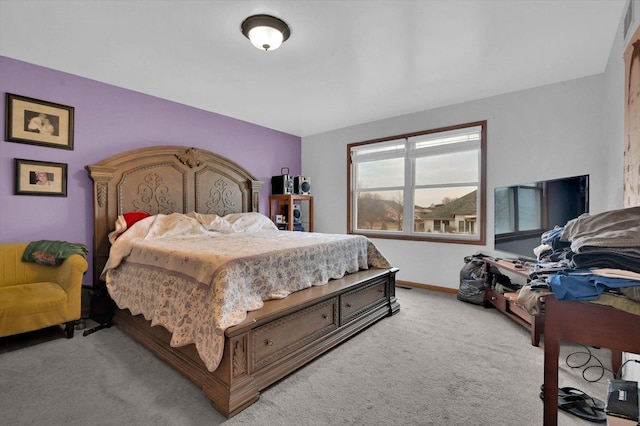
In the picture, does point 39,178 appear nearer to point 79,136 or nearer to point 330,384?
point 79,136

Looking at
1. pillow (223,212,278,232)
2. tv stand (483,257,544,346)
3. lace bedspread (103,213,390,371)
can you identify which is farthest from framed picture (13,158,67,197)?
tv stand (483,257,544,346)

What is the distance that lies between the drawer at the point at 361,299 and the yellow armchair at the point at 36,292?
90.9 inches

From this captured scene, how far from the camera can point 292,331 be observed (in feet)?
6.88

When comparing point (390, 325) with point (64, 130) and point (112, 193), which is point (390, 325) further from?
point (64, 130)

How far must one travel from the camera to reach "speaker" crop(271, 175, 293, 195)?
4945 millimetres

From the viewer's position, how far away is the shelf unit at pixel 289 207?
493cm

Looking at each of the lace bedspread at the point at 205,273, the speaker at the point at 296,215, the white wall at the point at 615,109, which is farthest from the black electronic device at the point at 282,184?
the white wall at the point at 615,109

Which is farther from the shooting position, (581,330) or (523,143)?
(523,143)

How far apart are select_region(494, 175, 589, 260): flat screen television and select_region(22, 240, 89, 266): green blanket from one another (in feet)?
13.6

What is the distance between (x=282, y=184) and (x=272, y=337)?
3294 mm

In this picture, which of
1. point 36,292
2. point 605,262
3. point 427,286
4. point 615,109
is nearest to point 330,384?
point 605,262

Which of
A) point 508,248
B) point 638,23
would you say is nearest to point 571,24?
point 638,23

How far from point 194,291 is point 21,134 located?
2517mm

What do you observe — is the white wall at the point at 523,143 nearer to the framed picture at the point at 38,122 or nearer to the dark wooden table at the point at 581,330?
the dark wooden table at the point at 581,330
